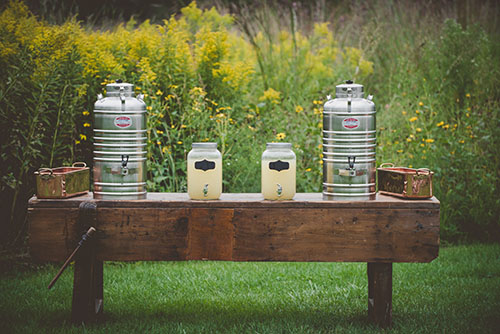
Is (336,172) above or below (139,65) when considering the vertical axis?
below

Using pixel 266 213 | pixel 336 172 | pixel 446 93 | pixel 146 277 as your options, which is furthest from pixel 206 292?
pixel 446 93

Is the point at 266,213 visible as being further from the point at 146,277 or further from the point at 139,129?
the point at 146,277

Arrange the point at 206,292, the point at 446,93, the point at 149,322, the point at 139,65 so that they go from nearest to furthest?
the point at 149,322, the point at 206,292, the point at 139,65, the point at 446,93

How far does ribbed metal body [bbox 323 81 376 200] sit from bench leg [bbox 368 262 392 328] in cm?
38

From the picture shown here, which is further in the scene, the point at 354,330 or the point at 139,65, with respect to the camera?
the point at 139,65

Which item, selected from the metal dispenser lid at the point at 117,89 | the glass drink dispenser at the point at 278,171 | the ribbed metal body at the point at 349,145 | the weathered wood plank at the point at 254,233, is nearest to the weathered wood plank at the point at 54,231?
the weathered wood plank at the point at 254,233

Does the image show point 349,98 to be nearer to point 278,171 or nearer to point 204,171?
point 278,171

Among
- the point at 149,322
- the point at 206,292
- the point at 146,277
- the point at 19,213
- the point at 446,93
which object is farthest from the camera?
the point at 446,93

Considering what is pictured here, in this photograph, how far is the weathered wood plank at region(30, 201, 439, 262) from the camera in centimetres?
323

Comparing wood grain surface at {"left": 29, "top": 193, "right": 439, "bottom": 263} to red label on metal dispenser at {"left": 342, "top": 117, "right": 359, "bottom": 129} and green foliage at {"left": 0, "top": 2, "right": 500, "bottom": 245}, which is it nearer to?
red label on metal dispenser at {"left": 342, "top": 117, "right": 359, "bottom": 129}

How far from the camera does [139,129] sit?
3.29 metres

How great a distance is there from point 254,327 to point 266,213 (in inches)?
25.7

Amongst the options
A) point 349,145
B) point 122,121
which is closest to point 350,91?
point 349,145

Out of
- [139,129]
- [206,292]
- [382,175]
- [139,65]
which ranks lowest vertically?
[206,292]
